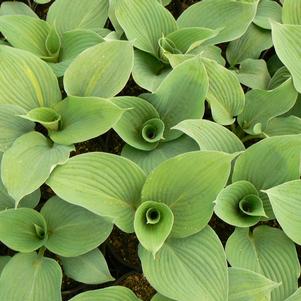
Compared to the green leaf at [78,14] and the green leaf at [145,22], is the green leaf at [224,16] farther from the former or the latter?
the green leaf at [78,14]

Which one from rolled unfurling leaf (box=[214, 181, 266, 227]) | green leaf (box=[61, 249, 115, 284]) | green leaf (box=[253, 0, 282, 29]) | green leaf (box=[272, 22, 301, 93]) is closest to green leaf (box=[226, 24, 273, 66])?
green leaf (box=[253, 0, 282, 29])

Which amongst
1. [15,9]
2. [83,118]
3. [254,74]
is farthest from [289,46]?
[15,9]

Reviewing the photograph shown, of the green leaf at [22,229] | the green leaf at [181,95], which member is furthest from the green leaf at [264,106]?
the green leaf at [22,229]

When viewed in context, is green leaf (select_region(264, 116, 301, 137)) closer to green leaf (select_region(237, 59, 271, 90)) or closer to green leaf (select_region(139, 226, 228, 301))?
green leaf (select_region(237, 59, 271, 90))

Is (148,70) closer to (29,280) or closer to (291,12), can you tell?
(291,12)

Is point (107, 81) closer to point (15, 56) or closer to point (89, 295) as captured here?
point (15, 56)
